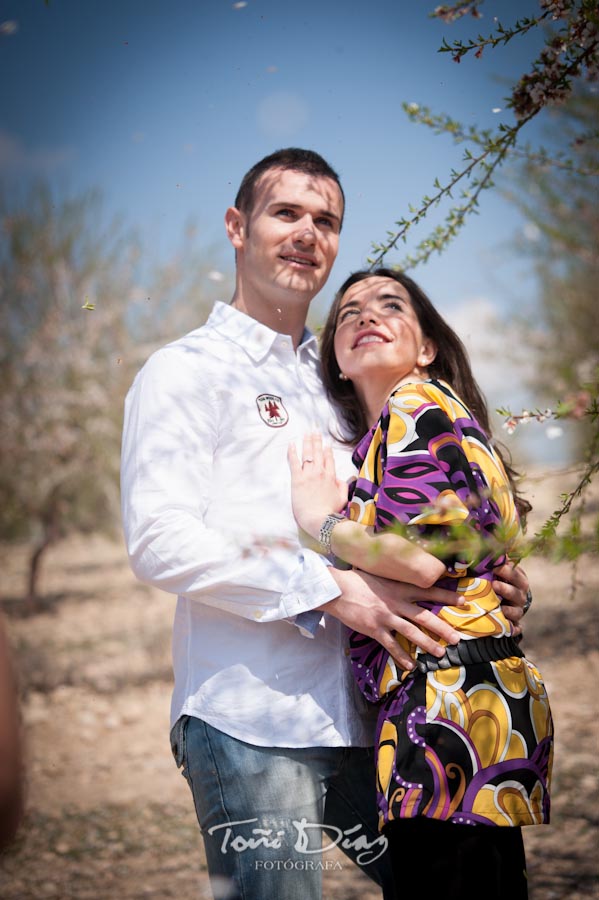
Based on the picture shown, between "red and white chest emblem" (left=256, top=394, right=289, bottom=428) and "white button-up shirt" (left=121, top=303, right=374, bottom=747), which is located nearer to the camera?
"white button-up shirt" (left=121, top=303, right=374, bottom=747)

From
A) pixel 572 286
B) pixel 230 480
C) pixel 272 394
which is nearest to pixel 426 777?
pixel 230 480

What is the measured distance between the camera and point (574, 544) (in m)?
1.06

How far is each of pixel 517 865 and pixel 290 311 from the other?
61.7 inches

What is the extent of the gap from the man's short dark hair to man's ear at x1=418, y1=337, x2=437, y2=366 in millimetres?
562

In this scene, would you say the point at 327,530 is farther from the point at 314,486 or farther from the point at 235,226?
the point at 235,226

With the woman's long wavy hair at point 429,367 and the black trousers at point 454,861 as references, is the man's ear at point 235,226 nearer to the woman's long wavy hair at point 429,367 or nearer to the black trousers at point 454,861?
the woman's long wavy hair at point 429,367

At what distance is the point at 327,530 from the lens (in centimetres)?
197

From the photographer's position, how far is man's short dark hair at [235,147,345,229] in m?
2.50

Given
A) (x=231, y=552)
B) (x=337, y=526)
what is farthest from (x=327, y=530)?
(x=231, y=552)

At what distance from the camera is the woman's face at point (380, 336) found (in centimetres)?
228

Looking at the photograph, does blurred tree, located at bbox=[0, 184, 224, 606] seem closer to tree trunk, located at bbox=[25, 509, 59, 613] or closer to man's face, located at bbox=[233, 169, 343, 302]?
tree trunk, located at bbox=[25, 509, 59, 613]

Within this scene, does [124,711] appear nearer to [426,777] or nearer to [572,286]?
[426,777]

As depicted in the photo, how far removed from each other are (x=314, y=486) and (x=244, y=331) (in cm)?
56
